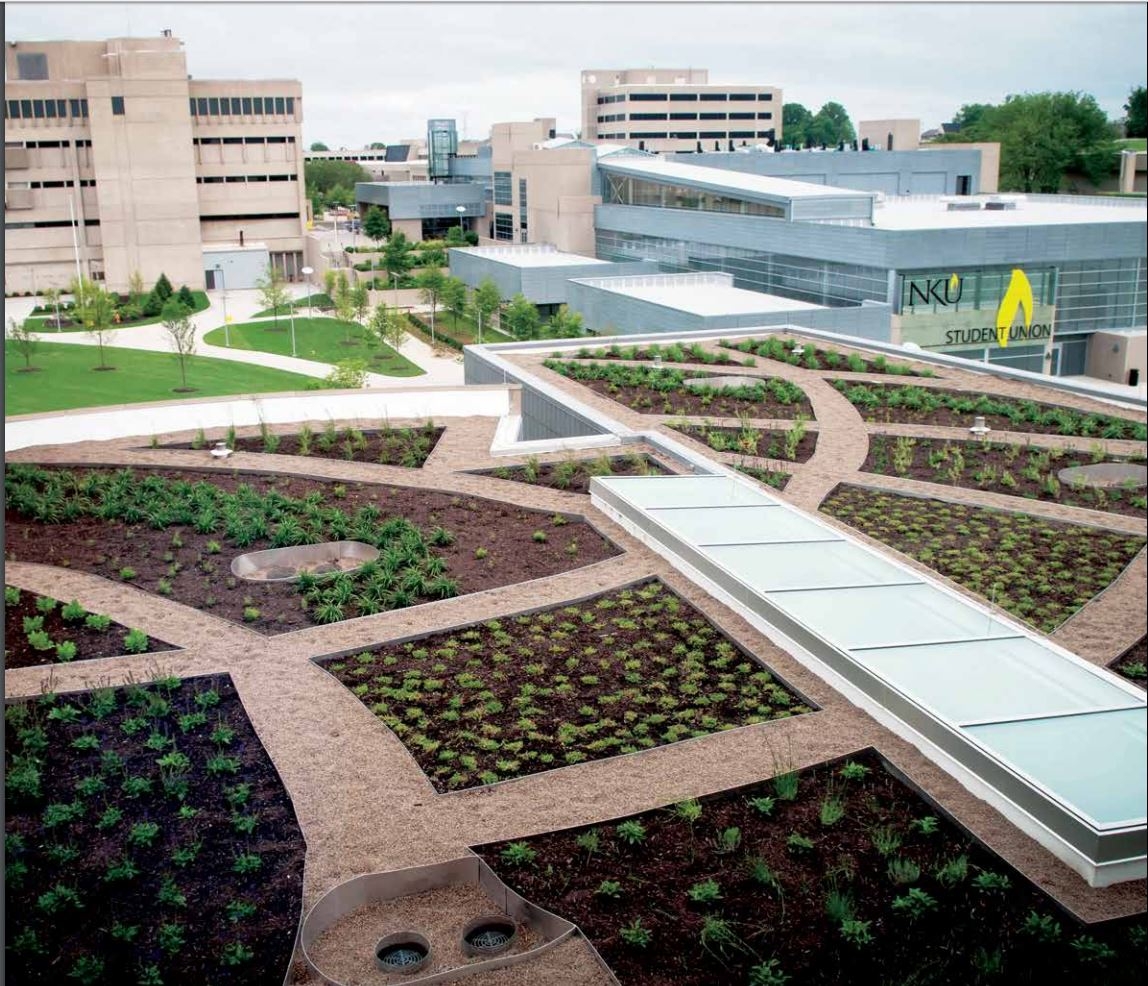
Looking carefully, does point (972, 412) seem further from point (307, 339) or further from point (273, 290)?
A: point (307, 339)

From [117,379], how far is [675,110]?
11.9m

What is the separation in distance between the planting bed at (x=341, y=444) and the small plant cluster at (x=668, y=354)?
2.91m

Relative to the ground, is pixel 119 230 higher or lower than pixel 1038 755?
higher

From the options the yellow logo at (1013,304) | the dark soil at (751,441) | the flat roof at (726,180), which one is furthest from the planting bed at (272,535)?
the flat roof at (726,180)

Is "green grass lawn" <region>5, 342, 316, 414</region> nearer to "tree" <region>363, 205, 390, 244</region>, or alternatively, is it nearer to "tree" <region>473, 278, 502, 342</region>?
"tree" <region>363, 205, 390, 244</region>

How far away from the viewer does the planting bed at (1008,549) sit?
4.66 m

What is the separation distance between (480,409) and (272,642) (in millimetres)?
4096

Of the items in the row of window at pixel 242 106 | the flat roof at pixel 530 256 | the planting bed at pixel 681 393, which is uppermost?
the row of window at pixel 242 106

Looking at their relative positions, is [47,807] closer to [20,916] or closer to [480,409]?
[20,916]

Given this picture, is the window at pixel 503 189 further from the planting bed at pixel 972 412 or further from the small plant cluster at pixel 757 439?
the small plant cluster at pixel 757 439

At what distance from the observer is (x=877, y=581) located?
4703 mm

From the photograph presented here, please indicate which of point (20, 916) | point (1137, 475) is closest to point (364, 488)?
point (20, 916)

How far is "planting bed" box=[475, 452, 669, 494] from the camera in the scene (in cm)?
659

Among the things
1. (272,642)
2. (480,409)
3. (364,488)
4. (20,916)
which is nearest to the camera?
(20,916)
